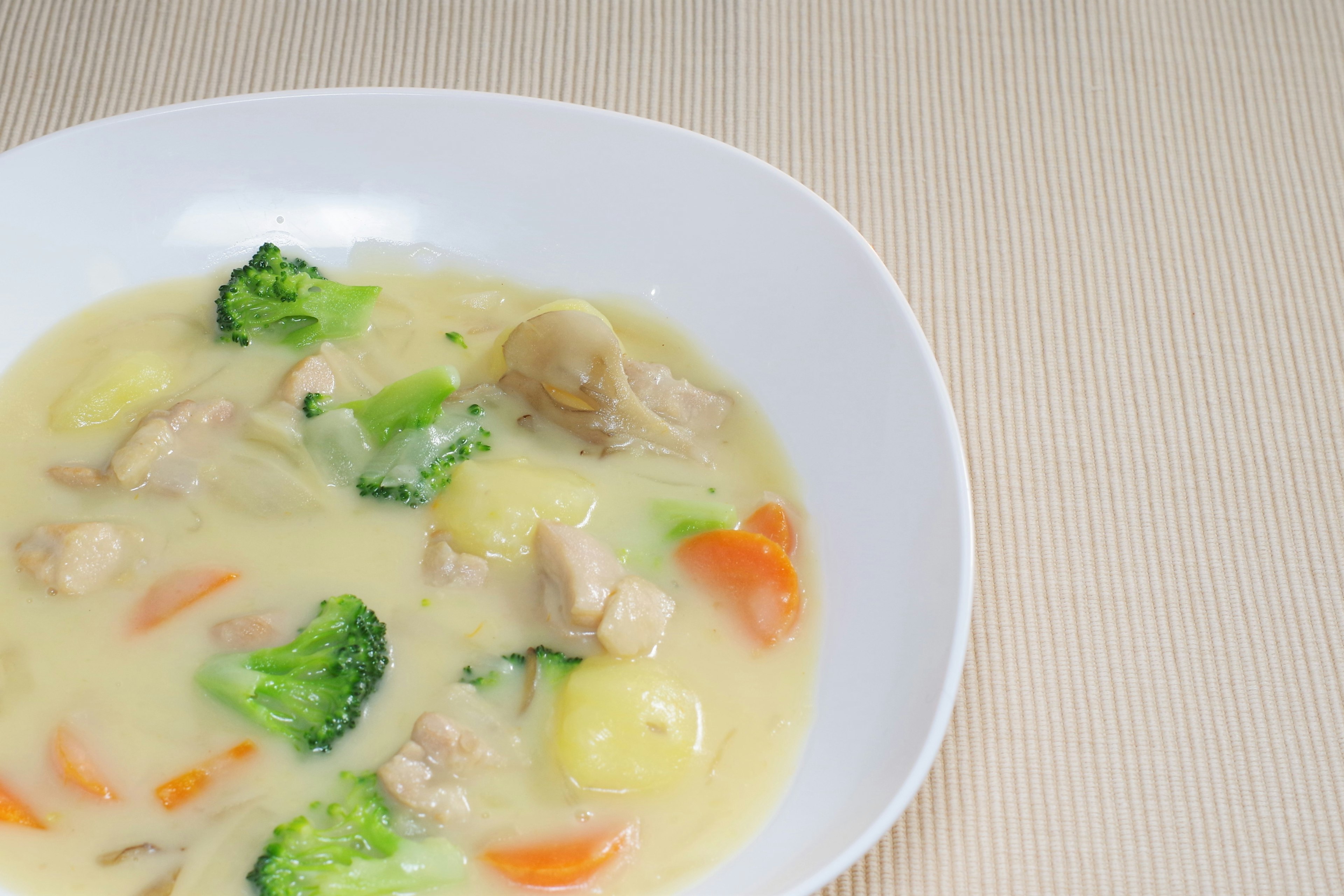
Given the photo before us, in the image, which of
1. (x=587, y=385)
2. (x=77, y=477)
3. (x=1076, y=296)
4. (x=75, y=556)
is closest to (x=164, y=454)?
(x=77, y=477)

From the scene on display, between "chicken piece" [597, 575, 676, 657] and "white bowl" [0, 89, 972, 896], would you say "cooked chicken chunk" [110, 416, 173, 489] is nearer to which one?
"white bowl" [0, 89, 972, 896]

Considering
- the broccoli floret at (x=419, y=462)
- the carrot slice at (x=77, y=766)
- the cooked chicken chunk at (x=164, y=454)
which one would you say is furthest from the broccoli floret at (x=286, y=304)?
the carrot slice at (x=77, y=766)

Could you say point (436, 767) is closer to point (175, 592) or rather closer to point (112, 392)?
point (175, 592)

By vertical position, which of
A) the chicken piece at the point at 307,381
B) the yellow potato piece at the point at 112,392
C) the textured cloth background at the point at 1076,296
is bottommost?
the textured cloth background at the point at 1076,296

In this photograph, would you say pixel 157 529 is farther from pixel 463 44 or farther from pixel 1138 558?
pixel 1138 558

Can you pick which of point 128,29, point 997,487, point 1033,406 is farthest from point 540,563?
point 128,29

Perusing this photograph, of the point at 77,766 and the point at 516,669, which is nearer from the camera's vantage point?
the point at 77,766

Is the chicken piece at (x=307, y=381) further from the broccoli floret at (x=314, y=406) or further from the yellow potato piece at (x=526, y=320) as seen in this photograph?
the yellow potato piece at (x=526, y=320)

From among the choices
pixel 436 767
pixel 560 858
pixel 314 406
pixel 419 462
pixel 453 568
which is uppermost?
pixel 314 406
